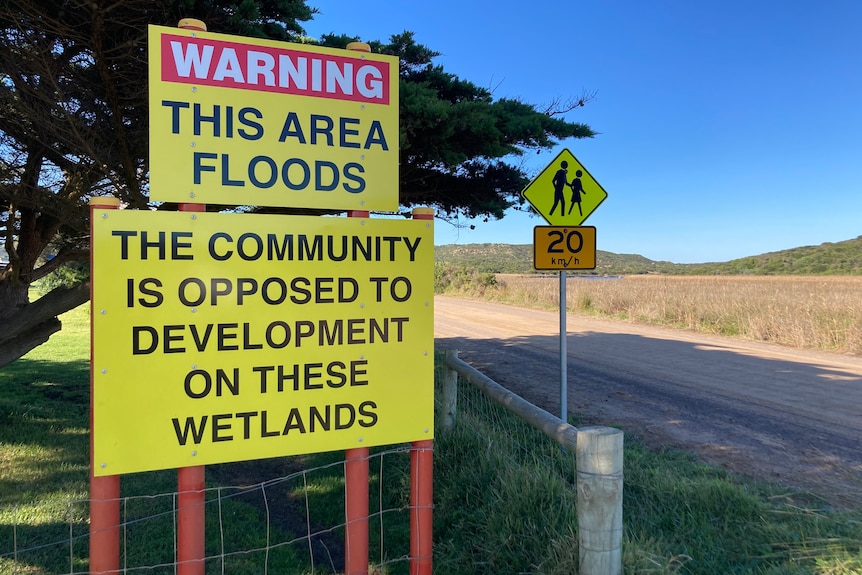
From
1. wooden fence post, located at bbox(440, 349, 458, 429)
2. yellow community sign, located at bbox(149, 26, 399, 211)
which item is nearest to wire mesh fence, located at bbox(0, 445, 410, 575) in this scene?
wooden fence post, located at bbox(440, 349, 458, 429)

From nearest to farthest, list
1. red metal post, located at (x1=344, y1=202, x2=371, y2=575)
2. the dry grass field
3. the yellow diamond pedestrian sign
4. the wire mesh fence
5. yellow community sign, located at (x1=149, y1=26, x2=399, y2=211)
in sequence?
yellow community sign, located at (x1=149, y1=26, x2=399, y2=211) < red metal post, located at (x1=344, y1=202, x2=371, y2=575) < the wire mesh fence < the yellow diamond pedestrian sign < the dry grass field

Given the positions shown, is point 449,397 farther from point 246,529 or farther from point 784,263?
point 784,263

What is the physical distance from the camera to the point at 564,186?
581 centimetres

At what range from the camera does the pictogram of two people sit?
580cm

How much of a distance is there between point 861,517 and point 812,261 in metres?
82.9

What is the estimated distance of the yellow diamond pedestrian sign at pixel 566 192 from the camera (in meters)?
5.76

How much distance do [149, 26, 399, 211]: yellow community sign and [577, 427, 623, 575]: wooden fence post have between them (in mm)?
1461

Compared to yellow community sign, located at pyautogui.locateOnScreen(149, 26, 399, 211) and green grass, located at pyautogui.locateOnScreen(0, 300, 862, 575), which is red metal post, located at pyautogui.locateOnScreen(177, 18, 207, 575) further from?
green grass, located at pyautogui.locateOnScreen(0, 300, 862, 575)

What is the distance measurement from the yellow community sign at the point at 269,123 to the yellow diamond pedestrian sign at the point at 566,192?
123 inches

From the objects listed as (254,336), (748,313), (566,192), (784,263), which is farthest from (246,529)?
(784,263)

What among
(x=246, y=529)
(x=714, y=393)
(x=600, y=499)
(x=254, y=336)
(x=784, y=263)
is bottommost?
(x=246, y=529)

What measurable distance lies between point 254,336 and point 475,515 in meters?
2.03

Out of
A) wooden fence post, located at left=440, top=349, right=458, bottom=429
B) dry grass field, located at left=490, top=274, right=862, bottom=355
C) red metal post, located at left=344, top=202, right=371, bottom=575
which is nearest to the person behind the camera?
red metal post, located at left=344, top=202, right=371, bottom=575

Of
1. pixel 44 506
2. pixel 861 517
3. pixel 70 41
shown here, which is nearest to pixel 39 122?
pixel 70 41
